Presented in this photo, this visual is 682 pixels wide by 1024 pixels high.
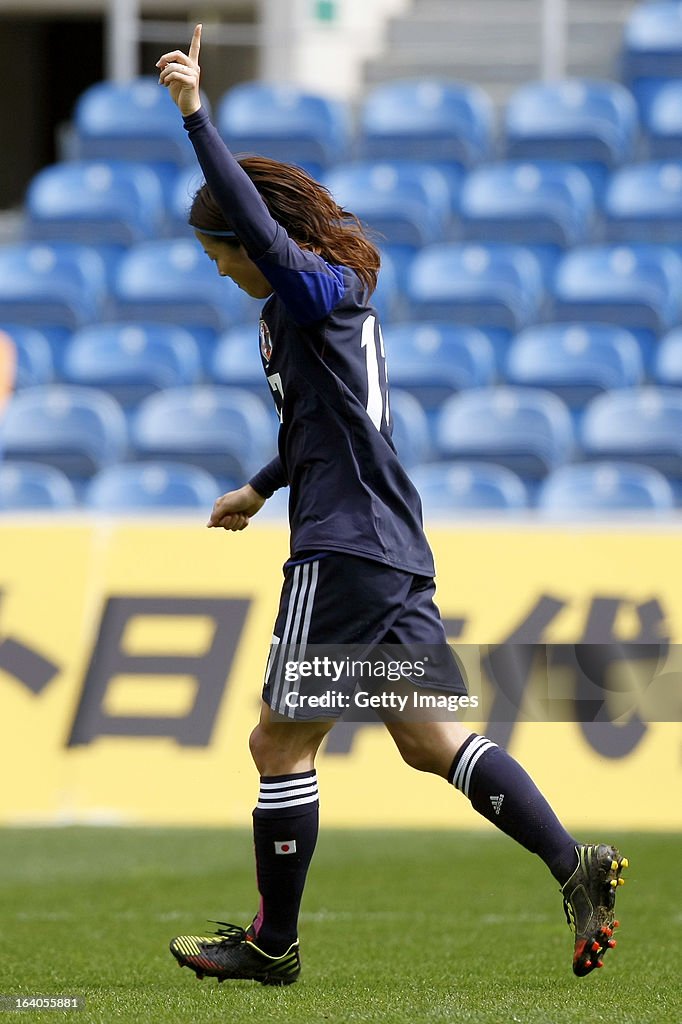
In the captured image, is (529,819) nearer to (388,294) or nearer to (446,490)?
(446,490)

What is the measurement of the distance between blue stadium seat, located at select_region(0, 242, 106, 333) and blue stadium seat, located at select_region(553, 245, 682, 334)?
2900 millimetres

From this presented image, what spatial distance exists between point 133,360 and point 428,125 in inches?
106

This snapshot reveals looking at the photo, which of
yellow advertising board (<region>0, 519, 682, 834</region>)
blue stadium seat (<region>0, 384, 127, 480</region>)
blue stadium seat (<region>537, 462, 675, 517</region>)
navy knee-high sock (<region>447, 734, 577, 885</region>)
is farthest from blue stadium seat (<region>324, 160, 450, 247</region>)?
navy knee-high sock (<region>447, 734, 577, 885</region>)

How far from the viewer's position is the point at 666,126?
1020cm

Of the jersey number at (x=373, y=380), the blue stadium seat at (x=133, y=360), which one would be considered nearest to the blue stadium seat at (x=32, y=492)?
the blue stadium seat at (x=133, y=360)

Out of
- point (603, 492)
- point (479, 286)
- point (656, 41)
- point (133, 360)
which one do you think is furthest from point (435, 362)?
point (656, 41)

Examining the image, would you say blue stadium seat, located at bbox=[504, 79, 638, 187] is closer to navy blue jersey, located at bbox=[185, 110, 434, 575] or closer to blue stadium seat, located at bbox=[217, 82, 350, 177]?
blue stadium seat, located at bbox=[217, 82, 350, 177]

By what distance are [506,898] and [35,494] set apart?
3901 millimetres

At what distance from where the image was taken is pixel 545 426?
27.0 ft

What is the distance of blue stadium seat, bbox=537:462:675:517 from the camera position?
756 centimetres

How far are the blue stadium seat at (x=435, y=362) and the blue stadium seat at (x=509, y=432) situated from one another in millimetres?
429

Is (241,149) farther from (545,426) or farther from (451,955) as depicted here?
(451,955)

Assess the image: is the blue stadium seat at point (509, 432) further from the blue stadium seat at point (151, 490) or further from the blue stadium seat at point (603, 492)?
the blue stadium seat at point (151, 490)

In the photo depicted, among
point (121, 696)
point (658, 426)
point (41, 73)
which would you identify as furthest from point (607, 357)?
point (41, 73)
